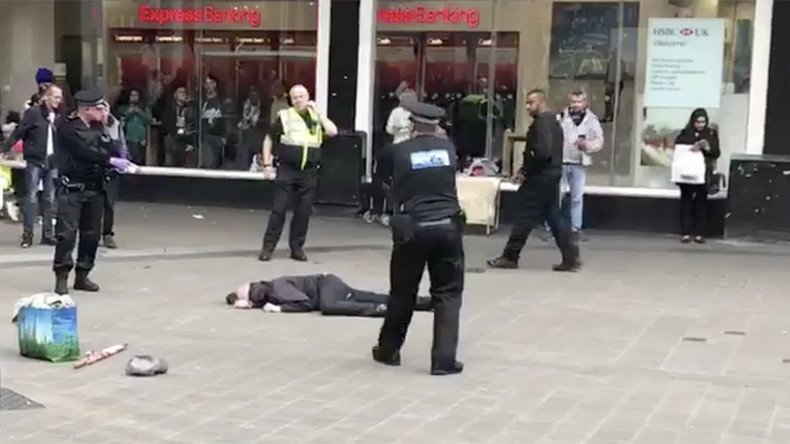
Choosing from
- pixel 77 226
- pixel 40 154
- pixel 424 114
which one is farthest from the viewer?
pixel 40 154

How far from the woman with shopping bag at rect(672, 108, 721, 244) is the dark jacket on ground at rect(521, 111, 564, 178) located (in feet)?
10.6

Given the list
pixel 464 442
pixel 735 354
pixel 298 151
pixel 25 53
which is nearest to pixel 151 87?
pixel 25 53

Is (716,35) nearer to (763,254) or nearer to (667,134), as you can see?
(667,134)

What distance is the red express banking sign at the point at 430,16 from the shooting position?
54.4 feet

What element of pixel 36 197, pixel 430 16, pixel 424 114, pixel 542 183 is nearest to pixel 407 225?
pixel 424 114

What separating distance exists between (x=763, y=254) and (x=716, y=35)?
3.32 meters

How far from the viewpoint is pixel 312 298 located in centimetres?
935

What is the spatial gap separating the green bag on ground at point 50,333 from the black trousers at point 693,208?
8836 mm

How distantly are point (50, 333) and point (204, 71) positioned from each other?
35.2 ft

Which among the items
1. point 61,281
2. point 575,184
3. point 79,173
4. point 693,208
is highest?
point 79,173

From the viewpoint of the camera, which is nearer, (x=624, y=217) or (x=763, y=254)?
(x=763, y=254)

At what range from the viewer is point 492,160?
16.4 m

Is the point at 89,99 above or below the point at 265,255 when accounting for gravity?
above

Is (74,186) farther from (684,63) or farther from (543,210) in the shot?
(684,63)
